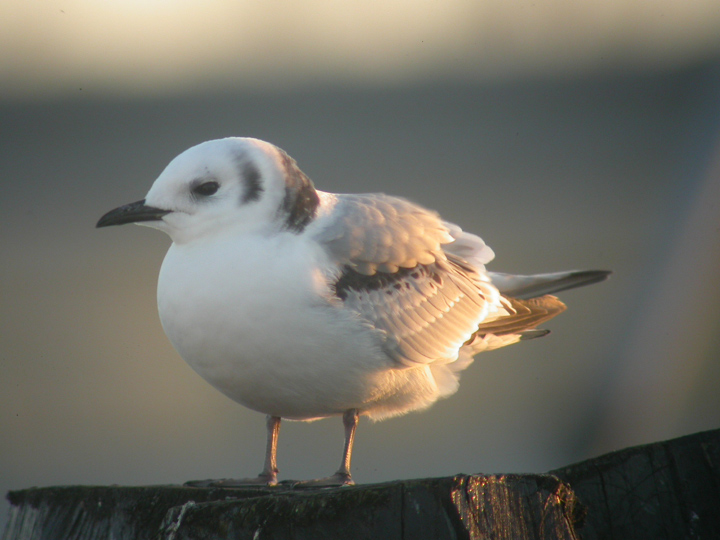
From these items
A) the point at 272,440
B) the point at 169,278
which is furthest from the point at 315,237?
the point at 272,440

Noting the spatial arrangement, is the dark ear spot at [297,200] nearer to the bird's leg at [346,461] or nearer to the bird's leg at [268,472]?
the bird's leg at [346,461]

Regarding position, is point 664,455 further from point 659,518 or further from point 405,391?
point 405,391

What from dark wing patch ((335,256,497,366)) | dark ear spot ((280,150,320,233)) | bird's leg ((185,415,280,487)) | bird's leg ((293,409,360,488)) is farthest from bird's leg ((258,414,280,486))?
dark ear spot ((280,150,320,233))

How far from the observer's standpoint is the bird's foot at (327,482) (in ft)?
9.11

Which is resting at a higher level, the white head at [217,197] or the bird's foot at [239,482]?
the white head at [217,197]

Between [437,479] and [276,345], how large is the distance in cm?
91

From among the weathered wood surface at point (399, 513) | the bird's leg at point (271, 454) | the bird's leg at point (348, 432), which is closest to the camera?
the weathered wood surface at point (399, 513)

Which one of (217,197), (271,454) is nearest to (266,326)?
(217,197)

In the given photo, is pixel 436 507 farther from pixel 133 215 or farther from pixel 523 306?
pixel 523 306

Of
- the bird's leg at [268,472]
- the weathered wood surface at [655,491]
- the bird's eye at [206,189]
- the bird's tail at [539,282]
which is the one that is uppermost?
the bird's tail at [539,282]

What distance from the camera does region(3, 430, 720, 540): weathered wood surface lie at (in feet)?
6.41

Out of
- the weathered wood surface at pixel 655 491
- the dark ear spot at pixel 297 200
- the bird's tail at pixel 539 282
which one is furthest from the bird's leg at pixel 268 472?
the bird's tail at pixel 539 282

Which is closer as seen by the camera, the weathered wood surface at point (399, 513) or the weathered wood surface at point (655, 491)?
the weathered wood surface at point (399, 513)

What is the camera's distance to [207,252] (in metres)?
2.90
